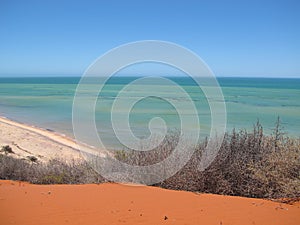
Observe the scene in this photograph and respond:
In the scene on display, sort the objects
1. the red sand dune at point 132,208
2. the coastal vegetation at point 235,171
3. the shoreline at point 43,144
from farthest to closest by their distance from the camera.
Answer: the shoreline at point 43,144 → the coastal vegetation at point 235,171 → the red sand dune at point 132,208

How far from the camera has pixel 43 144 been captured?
704 inches

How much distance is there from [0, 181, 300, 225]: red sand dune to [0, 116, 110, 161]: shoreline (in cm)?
688

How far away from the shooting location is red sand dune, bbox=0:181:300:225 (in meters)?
5.39

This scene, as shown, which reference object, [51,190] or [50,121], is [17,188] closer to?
[51,190]

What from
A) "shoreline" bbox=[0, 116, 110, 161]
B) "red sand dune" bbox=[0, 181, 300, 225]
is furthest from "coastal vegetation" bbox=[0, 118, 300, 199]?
"shoreline" bbox=[0, 116, 110, 161]

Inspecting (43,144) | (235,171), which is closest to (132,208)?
(235,171)

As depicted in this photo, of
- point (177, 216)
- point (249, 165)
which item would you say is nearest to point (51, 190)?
point (177, 216)

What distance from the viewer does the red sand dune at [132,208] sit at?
539 cm

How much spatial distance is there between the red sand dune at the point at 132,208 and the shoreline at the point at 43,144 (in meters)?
6.88

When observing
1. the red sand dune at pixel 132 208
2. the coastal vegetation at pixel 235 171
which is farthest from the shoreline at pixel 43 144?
the red sand dune at pixel 132 208

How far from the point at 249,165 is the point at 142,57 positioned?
11.0ft

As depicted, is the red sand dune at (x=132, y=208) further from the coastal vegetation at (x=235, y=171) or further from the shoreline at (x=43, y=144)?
the shoreline at (x=43, y=144)

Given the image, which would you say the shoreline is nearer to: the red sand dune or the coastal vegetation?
the coastal vegetation

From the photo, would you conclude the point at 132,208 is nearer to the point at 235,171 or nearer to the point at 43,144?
the point at 235,171
